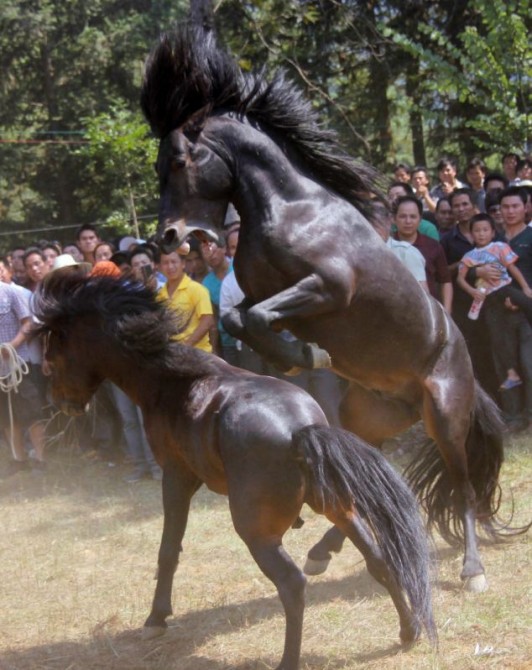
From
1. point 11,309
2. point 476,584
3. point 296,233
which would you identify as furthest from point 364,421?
point 11,309

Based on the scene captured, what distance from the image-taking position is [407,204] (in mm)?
8375

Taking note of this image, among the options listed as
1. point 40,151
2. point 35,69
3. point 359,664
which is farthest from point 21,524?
point 35,69

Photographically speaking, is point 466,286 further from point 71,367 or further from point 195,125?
point 71,367

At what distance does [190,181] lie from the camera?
449 cm

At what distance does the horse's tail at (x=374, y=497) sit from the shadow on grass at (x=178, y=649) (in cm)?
50

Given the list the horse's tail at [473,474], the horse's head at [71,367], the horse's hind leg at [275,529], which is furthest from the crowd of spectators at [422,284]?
the horse's hind leg at [275,529]

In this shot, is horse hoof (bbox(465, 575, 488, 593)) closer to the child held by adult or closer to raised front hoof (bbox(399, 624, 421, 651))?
raised front hoof (bbox(399, 624, 421, 651))

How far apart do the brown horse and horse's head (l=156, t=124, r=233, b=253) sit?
429 mm

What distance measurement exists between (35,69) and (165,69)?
1956 cm

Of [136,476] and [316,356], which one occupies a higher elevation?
[316,356]

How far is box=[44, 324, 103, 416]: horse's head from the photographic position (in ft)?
15.1

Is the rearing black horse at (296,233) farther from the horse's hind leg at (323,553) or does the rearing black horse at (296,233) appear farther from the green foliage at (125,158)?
the green foliage at (125,158)

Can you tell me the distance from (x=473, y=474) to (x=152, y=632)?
2.30 m

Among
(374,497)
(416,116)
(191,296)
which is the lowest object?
(374,497)
